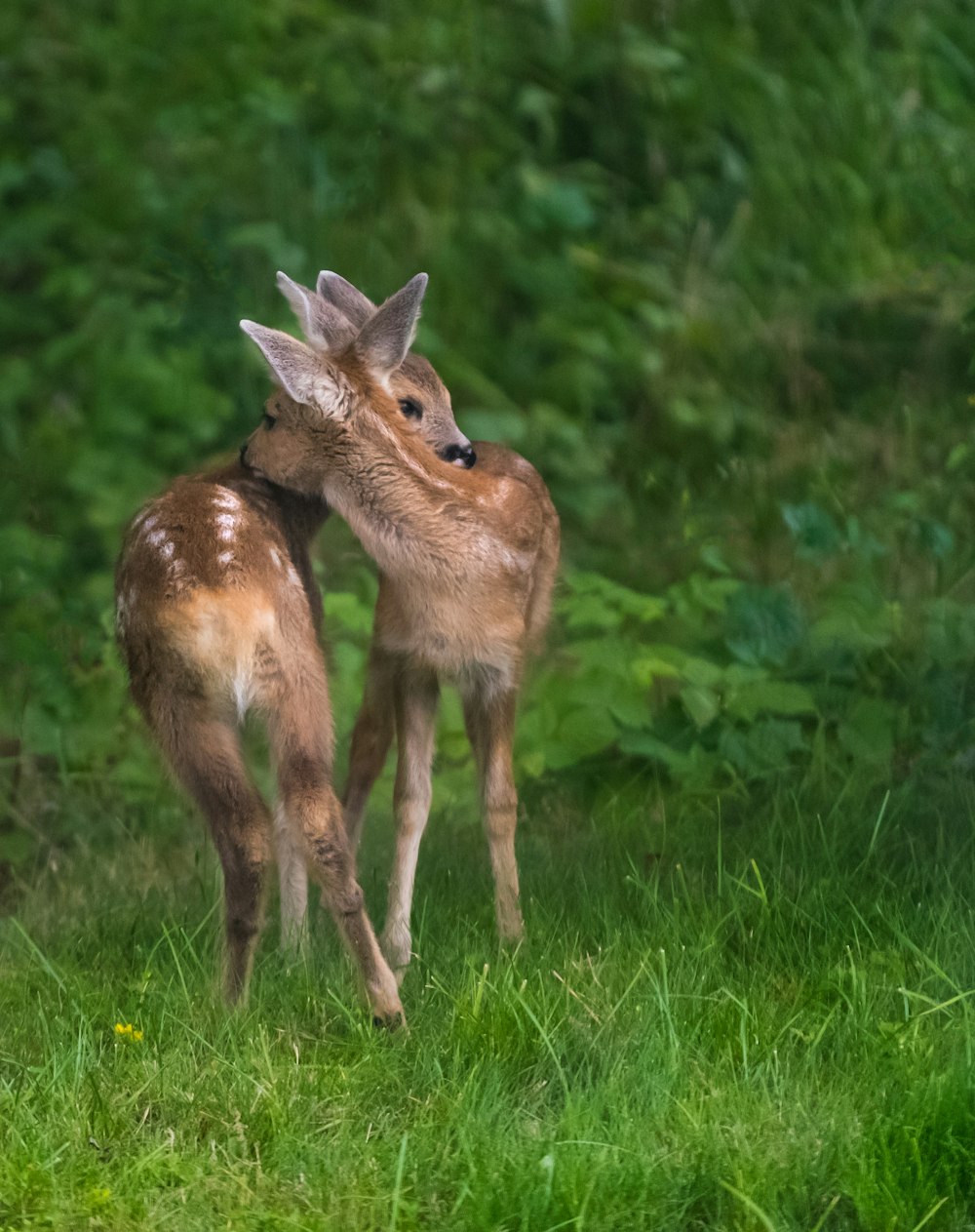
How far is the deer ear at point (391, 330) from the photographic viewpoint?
14.0 feet

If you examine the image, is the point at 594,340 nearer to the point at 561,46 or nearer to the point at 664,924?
the point at 561,46

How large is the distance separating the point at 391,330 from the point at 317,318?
286 millimetres

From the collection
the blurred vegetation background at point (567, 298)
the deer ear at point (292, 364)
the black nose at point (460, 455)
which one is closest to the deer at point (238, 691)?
the deer ear at point (292, 364)

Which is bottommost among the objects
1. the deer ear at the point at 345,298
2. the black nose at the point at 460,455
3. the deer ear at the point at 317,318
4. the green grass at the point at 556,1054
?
the green grass at the point at 556,1054

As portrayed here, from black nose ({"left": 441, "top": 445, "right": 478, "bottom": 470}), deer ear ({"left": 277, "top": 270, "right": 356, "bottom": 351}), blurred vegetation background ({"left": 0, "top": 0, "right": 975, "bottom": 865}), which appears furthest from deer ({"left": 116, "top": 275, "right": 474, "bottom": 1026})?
blurred vegetation background ({"left": 0, "top": 0, "right": 975, "bottom": 865})

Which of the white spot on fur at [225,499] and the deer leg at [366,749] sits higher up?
the white spot on fur at [225,499]

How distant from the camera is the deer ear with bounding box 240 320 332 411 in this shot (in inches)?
159

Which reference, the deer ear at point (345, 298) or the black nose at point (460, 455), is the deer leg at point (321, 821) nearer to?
the black nose at point (460, 455)

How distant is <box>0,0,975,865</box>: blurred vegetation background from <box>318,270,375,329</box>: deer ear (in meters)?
1.14

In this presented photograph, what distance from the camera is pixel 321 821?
3.74 metres

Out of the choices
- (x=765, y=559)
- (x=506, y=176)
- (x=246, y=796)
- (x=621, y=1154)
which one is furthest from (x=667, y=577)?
(x=621, y=1154)

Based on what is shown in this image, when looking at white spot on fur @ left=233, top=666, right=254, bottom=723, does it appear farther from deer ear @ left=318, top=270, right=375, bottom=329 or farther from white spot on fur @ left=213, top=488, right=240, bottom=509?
deer ear @ left=318, top=270, right=375, bottom=329

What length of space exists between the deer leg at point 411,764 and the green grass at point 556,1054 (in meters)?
0.15

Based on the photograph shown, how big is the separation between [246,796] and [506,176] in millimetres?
4255
